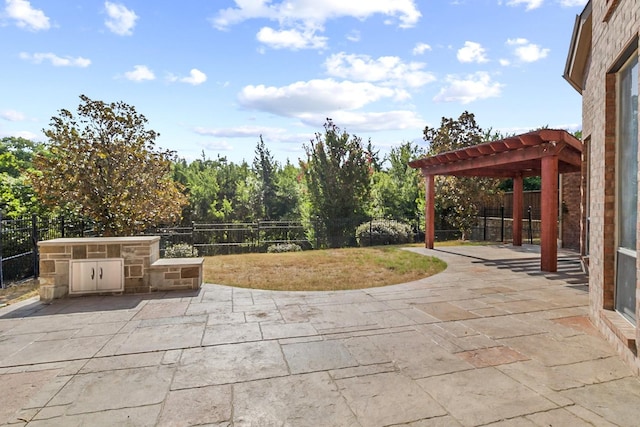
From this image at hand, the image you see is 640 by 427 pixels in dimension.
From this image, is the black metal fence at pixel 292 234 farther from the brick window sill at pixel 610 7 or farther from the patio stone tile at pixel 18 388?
the brick window sill at pixel 610 7

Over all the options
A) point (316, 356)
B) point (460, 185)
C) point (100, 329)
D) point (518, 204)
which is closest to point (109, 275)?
point (100, 329)

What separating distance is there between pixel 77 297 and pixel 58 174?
447cm

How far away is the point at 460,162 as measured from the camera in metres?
11.2

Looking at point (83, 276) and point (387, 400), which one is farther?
point (83, 276)

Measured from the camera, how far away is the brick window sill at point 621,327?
126 inches

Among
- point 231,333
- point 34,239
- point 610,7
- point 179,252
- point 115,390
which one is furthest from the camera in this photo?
point 179,252

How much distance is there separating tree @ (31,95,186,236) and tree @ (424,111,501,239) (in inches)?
480

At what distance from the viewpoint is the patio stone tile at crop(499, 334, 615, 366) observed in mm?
3377

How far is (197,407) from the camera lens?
256 cm

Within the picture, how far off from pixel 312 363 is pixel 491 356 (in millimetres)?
1711

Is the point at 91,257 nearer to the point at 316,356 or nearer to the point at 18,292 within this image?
the point at 18,292

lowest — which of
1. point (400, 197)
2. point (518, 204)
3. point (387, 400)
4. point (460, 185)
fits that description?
point (387, 400)

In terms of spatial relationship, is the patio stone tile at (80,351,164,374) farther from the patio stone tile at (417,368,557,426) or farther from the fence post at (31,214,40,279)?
the fence post at (31,214,40,279)

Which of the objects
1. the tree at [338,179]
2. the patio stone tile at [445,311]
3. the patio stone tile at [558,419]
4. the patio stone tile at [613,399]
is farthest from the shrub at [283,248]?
the patio stone tile at [558,419]
